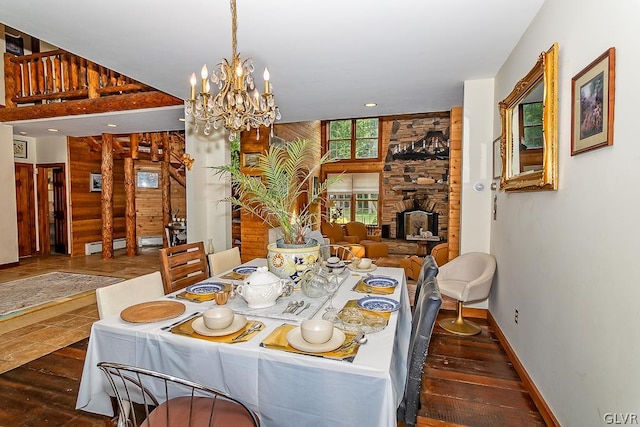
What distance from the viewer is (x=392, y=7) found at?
209 cm

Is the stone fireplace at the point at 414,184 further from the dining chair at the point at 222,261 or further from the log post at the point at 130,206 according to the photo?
the dining chair at the point at 222,261

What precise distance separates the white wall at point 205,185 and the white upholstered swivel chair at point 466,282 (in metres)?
3.09

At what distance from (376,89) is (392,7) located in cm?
158

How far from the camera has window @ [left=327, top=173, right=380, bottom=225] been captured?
32.9 feet

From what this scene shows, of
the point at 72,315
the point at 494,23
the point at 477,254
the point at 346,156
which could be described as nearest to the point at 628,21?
the point at 494,23

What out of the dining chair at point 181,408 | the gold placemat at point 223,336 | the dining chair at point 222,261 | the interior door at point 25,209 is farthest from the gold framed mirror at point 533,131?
the interior door at point 25,209

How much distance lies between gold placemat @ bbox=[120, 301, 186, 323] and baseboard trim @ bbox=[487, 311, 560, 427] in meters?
2.06

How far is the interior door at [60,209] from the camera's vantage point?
276 inches

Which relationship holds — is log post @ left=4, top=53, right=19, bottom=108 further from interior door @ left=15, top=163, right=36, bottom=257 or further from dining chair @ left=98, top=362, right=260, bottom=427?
dining chair @ left=98, top=362, right=260, bottom=427

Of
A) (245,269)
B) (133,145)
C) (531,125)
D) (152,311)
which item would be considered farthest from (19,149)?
(531,125)

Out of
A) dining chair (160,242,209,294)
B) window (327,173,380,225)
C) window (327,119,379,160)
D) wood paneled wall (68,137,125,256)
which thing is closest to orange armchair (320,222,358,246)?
window (327,173,380,225)

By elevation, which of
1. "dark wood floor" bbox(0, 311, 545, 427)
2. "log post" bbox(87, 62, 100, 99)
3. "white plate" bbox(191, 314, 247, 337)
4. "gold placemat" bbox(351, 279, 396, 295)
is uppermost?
"log post" bbox(87, 62, 100, 99)

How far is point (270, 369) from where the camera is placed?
1224mm

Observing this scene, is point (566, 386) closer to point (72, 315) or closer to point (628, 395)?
point (628, 395)
